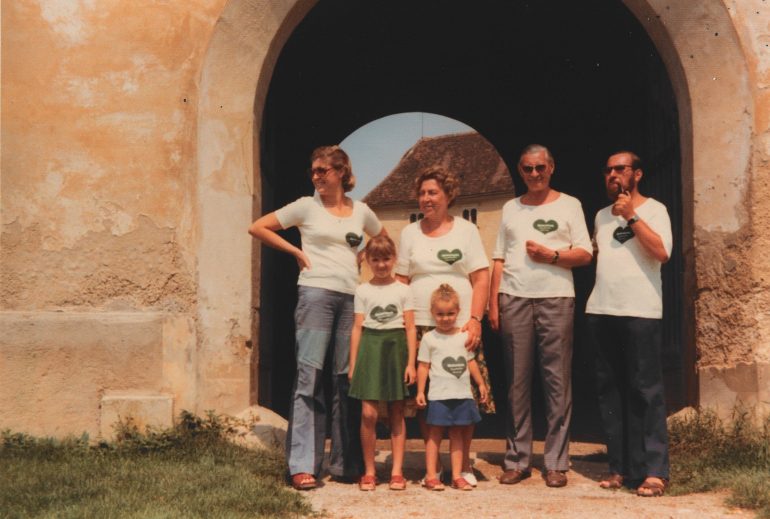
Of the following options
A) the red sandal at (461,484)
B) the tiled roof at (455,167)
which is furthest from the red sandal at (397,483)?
the tiled roof at (455,167)

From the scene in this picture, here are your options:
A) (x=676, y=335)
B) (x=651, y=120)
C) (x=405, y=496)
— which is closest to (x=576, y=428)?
(x=676, y=335)

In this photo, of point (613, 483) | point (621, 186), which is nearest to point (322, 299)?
point (621, 186)

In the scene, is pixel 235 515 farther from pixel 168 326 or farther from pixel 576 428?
pixel 576 428

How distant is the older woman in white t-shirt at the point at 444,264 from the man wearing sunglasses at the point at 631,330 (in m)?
0.65

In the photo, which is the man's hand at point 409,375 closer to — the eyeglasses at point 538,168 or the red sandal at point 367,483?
the red sandal at point 367,483

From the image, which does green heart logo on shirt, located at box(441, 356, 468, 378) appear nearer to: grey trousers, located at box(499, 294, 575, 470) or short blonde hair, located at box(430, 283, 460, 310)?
short blonde hair, located at box(430, 283, 460, 310)

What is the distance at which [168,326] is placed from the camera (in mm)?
5477

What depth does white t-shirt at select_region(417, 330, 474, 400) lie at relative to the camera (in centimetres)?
460

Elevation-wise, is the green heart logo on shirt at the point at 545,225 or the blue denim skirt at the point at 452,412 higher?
the green heart logo on shirt at the point at 545,225

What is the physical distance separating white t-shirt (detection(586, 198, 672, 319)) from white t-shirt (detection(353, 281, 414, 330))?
104cm

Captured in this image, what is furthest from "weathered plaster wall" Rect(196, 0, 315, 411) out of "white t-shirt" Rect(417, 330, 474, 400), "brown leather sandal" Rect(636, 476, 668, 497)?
"brown leather sandal" Rect(636, 476, 668, 497)

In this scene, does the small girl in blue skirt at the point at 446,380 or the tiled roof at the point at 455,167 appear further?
the tiled roof at the point at 455,167

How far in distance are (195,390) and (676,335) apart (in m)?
4.02

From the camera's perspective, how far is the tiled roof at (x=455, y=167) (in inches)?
1367
